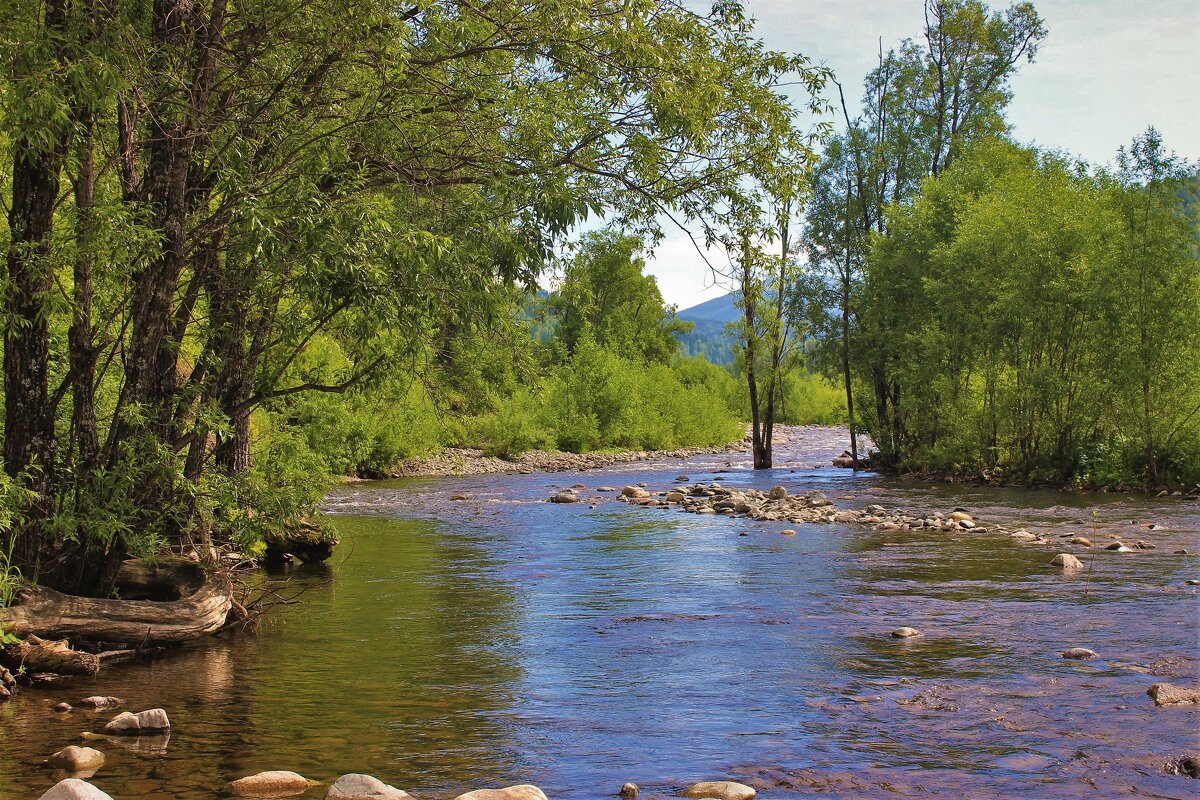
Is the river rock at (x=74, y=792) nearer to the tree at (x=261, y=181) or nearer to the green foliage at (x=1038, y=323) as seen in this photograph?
the tree at (x=261, y=181)

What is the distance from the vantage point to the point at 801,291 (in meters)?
41.0

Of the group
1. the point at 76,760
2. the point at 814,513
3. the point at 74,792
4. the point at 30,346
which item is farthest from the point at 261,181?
the point at 814,513

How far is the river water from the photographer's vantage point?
6.53 metres

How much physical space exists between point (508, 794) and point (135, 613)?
18.3 feet

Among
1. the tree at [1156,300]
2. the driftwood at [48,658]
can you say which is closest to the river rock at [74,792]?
the driftwood at [48,658]

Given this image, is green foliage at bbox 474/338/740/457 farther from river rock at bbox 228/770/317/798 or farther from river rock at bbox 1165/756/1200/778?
river rock at bbox 1165/756/1200/778

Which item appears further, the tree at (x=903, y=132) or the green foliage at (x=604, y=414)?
the green foliage at (x=604, y=414)

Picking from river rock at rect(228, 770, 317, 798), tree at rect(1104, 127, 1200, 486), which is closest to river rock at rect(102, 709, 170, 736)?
river rock at rect(228, 770, 317, 798)

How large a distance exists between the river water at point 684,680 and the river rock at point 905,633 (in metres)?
0.25

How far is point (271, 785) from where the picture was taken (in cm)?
609

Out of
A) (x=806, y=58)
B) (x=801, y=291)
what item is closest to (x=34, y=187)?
(x=806, y=58)

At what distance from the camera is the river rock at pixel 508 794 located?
5.68m

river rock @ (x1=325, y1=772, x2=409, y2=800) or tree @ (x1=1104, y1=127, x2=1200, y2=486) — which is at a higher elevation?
tree @ (x1=1104, y1=127, x2=1200, y2=486)

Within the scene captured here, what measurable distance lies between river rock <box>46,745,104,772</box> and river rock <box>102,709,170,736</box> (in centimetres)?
61
